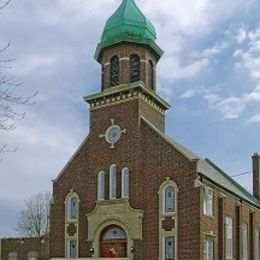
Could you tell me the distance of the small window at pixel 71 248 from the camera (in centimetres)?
3700

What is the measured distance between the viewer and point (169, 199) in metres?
33.8

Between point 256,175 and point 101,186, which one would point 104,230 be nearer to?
point 101,186

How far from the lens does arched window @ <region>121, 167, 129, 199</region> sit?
3503 cm

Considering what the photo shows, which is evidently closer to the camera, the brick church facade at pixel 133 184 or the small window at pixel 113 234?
the brick church facade at pixel 133 184

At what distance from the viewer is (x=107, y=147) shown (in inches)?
1442

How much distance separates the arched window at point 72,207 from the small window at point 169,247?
6.98 meters

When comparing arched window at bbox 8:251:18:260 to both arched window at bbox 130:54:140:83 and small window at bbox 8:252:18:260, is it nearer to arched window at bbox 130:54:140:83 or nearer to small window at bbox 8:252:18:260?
small window at bbox 8:252:18:260

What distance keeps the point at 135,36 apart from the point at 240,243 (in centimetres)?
1566

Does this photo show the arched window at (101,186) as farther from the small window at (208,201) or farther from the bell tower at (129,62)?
the small window at (208,201)

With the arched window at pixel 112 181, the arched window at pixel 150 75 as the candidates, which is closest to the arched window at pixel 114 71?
the arched window at pixel 150 75

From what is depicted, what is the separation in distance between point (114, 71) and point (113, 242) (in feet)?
35.0

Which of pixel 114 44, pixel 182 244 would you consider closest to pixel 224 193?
pixel 182 244

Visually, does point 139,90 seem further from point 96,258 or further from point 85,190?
point 96,258

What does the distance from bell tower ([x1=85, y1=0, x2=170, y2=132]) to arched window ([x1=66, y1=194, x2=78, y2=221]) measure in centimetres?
594
